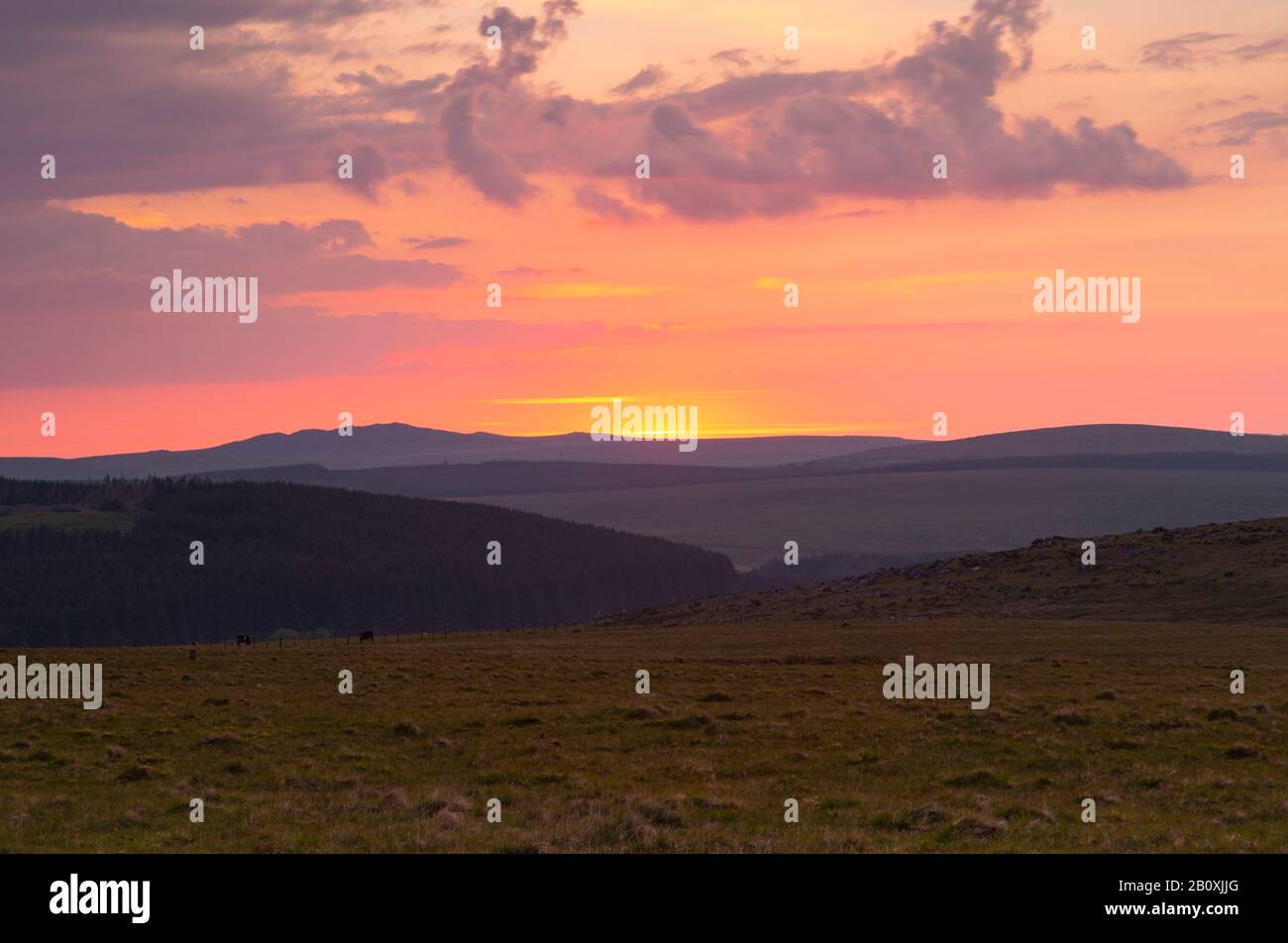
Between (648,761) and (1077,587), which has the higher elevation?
(1077,587)

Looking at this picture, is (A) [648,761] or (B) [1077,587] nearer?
(A) [648,761]

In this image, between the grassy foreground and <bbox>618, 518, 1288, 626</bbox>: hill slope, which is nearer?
the grassy foreground

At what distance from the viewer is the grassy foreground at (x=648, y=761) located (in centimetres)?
1764

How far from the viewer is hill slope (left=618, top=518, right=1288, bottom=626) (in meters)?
74.6

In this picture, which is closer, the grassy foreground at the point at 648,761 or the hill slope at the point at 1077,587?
the grassy foreground at the point at 648,761

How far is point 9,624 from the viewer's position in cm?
17300

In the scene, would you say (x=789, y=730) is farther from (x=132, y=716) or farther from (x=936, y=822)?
(x=132, y=716)

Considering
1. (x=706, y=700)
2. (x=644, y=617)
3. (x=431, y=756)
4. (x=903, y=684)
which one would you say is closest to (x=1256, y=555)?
(x=644, y=617)

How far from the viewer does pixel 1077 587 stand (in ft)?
277

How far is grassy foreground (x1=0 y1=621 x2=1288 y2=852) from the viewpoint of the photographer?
17.6 m

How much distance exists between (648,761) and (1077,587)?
2606 inches

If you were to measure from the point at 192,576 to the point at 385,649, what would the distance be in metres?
143

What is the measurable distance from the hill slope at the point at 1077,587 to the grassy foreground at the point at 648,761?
2870 centimetres

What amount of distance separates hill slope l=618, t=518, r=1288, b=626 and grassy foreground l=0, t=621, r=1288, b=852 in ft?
94.1
